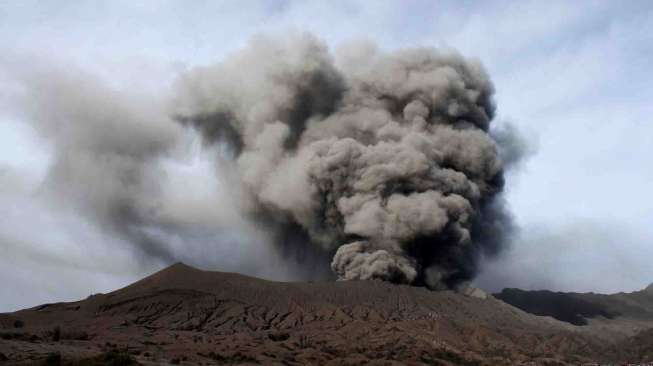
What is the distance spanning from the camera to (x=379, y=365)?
4728cm

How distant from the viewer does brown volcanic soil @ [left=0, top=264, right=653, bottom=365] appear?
49.6 m

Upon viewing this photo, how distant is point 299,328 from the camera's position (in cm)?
6241

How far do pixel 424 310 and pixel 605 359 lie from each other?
1762cm

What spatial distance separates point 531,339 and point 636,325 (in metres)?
33.2

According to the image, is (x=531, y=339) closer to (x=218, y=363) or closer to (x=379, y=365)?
(x=379, y=365)

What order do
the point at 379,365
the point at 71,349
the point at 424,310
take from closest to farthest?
the point at 71,349
the point at 379,365
the point at 424,310

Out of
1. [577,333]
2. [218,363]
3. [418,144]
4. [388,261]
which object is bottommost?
[218,363]

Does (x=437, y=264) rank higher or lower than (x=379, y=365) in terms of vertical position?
higher

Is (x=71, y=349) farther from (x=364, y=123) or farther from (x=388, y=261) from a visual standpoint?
(x=364, y=123)

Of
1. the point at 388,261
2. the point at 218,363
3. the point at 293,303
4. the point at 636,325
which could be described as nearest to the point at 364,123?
the point at 388,261

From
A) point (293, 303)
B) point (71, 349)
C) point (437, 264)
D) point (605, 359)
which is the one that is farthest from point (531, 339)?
point (71, 349)

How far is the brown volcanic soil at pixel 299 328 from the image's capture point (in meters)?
49.6

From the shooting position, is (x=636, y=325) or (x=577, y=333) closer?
(x=577, y=333)

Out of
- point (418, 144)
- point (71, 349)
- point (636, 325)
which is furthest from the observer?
point (636, 325)
